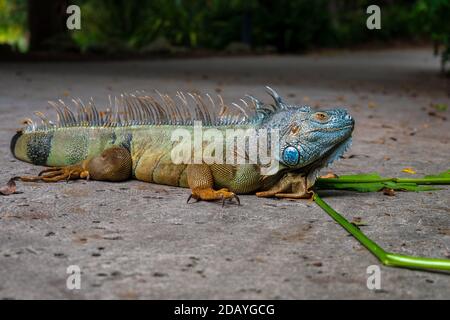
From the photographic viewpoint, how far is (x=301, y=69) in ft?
53.3

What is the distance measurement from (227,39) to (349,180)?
18651 millimetres

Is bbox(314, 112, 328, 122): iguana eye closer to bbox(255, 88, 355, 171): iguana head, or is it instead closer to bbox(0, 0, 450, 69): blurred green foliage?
bbox(255, 88, 355, 171): iguana head

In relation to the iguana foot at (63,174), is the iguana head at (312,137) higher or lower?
higher

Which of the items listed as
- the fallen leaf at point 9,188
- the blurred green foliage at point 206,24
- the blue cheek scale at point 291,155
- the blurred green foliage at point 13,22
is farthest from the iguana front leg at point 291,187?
the blurred green foliage at point 13,22

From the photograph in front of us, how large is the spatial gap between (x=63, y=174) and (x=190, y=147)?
2.86 ft

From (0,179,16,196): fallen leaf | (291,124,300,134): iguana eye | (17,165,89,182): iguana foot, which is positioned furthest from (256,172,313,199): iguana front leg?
(0,179,16,196): fallen leaf

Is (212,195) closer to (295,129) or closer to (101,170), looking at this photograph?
(295,129)

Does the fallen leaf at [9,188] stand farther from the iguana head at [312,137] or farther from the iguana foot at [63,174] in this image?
the iguana head at [312,137]

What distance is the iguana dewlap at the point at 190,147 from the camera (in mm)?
4023

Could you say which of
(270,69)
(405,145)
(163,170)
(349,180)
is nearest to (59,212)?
(163,170)

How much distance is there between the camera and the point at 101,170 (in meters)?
4.42

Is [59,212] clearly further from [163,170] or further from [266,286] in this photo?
[266,286]

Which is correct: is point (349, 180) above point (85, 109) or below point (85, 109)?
below

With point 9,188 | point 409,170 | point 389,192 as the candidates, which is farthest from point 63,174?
point 409,170
